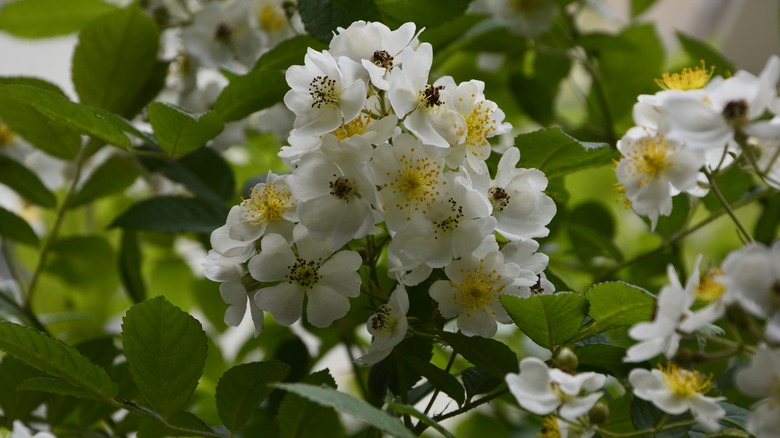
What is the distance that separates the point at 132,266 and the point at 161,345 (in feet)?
1.11

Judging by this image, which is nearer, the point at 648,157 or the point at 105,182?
the point at 648,157

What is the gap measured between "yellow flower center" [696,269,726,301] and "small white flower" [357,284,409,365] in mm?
155

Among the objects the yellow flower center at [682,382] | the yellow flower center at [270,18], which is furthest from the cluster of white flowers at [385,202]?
the yellow flower center at [270,18]

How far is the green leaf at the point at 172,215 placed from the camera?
761 millimetres

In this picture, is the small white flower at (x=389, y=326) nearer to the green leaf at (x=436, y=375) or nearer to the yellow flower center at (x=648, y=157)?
the green leaf at (x=436, y=375)

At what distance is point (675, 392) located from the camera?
0.43 metres

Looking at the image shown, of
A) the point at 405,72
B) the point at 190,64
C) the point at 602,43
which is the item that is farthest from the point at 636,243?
the point at 405,72

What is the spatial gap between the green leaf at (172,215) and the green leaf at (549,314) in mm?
337

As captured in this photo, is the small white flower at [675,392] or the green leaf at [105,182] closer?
the small white flower at [675,392]

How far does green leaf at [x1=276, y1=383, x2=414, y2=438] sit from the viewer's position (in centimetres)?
39

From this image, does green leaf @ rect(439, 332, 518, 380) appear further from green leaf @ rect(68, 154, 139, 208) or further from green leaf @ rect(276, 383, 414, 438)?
green leaf @ rect(68, 154, 139, 208)

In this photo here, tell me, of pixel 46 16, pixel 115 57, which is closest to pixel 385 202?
pixel 115 57

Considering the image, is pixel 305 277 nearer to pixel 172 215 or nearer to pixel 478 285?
pixel 478 285

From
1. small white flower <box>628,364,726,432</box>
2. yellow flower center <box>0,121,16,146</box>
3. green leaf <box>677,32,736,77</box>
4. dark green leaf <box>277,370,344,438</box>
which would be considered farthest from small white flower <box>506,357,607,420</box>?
yellow flower center <box>0,121,16,146</box>
